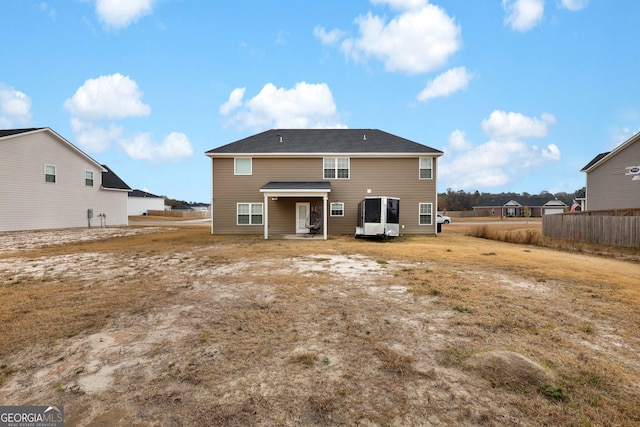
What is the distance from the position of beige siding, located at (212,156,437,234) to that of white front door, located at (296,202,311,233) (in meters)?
0.36

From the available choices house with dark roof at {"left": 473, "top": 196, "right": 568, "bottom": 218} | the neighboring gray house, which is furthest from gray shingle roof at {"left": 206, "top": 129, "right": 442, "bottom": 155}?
house with dark roof at {"left": 473, "top": 196, "right": 568, "bottom": 218}

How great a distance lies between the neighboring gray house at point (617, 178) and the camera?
69.5 feet

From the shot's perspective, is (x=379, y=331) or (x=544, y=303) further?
(x=544, y=303)

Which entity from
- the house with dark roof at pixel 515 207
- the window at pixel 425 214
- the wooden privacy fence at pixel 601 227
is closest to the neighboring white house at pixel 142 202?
the window at pixel 425 214

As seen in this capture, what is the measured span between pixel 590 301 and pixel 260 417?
6.82m

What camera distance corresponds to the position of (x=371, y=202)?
16891 millimetres

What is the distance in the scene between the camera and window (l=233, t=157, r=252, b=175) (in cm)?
2103

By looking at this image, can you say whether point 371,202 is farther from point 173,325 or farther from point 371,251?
point 173,325

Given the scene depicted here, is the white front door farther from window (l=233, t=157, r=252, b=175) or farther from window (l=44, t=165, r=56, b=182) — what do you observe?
window (l=44, t=165, r=56, b=182)

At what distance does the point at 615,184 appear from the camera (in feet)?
75.6

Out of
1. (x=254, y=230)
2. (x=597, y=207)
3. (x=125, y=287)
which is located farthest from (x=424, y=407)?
(x=597, y=207)

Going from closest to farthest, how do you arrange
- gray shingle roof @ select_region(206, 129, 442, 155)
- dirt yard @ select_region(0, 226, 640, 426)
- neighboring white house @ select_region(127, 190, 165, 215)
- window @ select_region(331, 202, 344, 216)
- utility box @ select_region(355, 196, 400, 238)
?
dirt yard @ select_region(0, 226, 640, 426)
utility box @ select_region(355, 196, 400, 238)
gray shingle roof @ select_region(206, 129, 442, 155)
window @ select_region(331, 202, 344, 216)
neighboring white house @ select_region(127, 190, 165, 215)

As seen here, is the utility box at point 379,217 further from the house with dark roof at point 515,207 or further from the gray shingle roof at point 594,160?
the house with dark roof at point 515,207

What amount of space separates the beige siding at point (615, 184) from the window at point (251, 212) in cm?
2622
